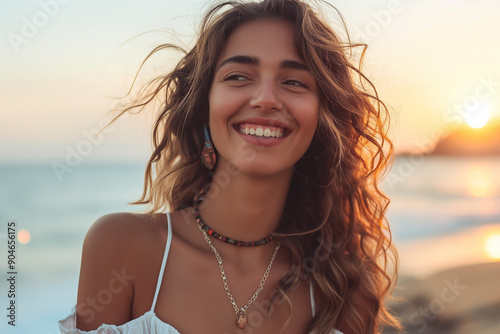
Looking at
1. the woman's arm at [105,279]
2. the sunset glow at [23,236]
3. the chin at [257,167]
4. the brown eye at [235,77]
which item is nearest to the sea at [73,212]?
the sunset glow at [23,236]

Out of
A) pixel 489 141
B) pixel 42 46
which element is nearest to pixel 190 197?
pixel 42 46

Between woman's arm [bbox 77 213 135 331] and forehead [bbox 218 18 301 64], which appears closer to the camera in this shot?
woman's arm [bbox 77 213 135 331]

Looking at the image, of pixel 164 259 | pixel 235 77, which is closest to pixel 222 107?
pixel 235 77

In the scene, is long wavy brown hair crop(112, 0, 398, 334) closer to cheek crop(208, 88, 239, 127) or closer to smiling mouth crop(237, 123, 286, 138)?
cheek crop(208, 88, 239, 127)

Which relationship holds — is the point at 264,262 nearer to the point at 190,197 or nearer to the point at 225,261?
the point at 225,261

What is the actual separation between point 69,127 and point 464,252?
922 cm

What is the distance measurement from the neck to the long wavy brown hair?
0.17 metres

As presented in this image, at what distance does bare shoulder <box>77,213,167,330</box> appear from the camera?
2496 mm

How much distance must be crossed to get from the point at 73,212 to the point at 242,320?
37.2ft

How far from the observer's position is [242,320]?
2584 millimetres

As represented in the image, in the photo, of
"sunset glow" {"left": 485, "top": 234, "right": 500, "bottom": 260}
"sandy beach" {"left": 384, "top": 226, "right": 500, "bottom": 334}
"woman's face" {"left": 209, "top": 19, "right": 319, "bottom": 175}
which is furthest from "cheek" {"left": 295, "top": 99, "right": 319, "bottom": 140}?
"sunset glow" {"left": 485, "top": 234, "right": 500, "bottom": 260}

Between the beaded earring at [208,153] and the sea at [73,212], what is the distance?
517 cm

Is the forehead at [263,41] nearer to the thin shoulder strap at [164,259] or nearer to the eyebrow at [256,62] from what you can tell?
the eyebrow at [256,62]

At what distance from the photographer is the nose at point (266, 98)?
2514 millimetres
